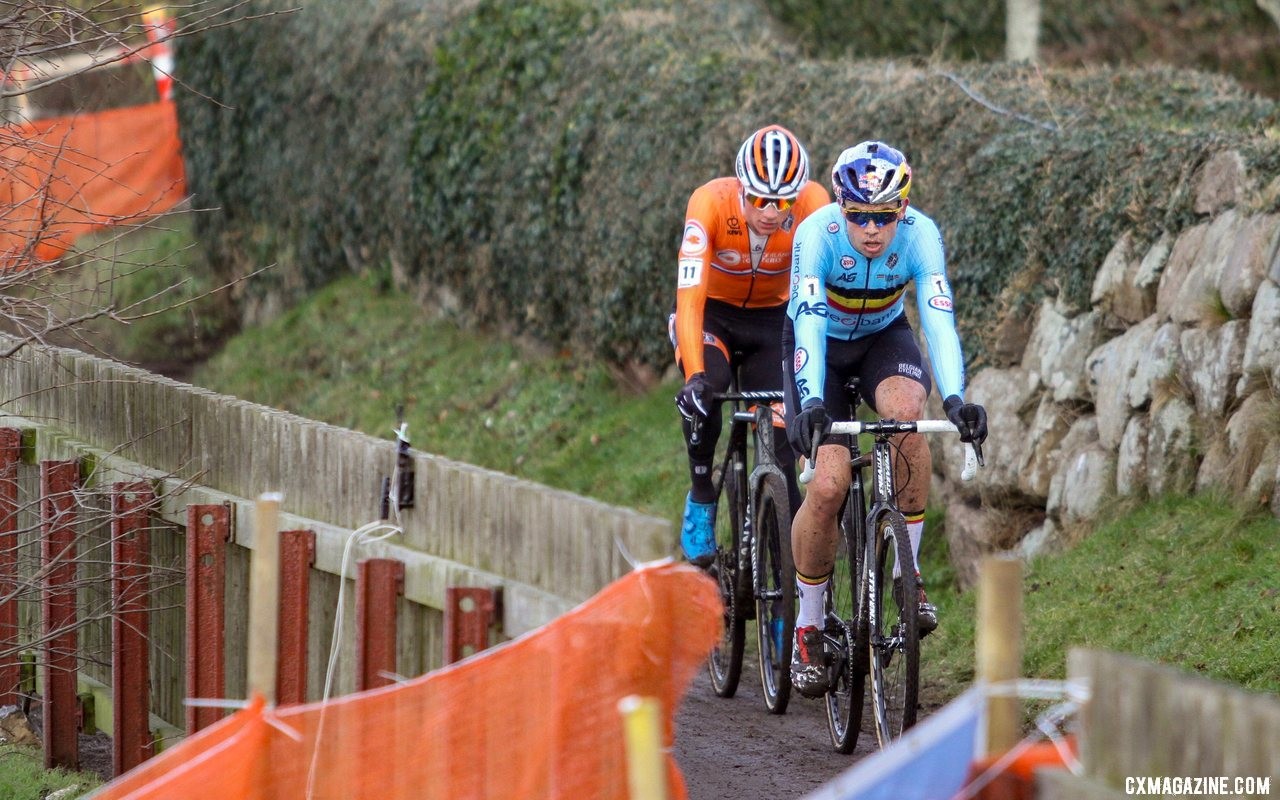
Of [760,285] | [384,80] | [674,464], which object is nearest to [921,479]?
[760,285]

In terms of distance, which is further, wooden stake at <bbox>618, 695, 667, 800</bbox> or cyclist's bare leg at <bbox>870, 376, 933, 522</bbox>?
cyclist's bare leg at <bbox>870, 376, 933, 522</bbox>

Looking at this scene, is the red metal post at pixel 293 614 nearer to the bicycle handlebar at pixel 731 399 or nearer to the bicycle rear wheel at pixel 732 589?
the bicycle handlebar at pixel 731 399

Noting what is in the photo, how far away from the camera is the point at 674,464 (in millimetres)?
12297

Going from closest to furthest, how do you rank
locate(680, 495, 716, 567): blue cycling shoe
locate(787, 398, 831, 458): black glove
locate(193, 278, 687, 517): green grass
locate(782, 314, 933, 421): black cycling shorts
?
locate(787, 398, 831, 458): black glove < locate(782, 314, 933, 421): black cycling shorts < locate(680, 495, 716, 567): blue cycling shoe < locate(193, 278, 687, 517): green grass

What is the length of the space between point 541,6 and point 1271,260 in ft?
33.3

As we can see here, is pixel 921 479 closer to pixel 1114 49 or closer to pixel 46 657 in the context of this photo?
pixel 46 657

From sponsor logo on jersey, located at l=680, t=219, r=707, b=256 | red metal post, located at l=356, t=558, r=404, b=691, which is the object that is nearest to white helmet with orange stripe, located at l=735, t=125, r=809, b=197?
sponsor logo on jersey, located at l=680, t=219, r=707, b=256

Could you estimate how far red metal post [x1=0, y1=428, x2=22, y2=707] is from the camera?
→ 7.15m

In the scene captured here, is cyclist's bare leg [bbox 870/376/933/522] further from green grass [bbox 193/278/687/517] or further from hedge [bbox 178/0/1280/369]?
green grass [bbox 193/278/687/517]

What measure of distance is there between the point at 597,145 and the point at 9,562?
8.48 m

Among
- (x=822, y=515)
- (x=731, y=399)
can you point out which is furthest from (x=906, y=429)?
(x=731, y=399)

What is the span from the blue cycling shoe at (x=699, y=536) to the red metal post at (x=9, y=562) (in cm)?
306

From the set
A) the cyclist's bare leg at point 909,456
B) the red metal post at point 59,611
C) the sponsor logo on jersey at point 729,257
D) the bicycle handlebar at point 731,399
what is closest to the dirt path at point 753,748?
the cyclist's bare leg at point 909,456

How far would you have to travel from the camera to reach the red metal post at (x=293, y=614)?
5.42 metres
